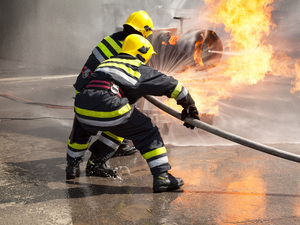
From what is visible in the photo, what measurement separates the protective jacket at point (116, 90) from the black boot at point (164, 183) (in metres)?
0.66

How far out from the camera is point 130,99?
396 centimetres

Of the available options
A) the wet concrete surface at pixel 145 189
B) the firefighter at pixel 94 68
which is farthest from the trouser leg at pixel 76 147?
the wet concrete surface at pixel 145 189

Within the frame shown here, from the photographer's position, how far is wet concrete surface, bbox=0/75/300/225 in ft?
11.0

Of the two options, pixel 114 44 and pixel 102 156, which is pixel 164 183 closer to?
pixel 102 156

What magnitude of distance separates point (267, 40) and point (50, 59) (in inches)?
326

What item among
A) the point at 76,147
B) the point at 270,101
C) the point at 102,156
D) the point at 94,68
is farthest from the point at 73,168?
the point at 270,101

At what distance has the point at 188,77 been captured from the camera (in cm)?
634

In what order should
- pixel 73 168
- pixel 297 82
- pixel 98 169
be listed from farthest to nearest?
1. pixel 297 82
2. pixel 98 169
3. pixel 73 168

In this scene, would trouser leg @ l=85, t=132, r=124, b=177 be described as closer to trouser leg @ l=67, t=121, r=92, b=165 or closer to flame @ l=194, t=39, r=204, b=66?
trouser leg @ l=67, t=121, r=92, b=165

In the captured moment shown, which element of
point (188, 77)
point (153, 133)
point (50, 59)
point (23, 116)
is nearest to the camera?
point (153, 133)

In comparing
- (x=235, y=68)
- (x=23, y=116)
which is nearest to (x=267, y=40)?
(x=235, y=68)

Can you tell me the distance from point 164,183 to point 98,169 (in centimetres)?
86

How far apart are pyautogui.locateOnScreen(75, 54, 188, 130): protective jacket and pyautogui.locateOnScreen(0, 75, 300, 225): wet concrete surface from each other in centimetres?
73

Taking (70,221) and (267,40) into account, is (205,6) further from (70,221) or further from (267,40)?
(70,221)
